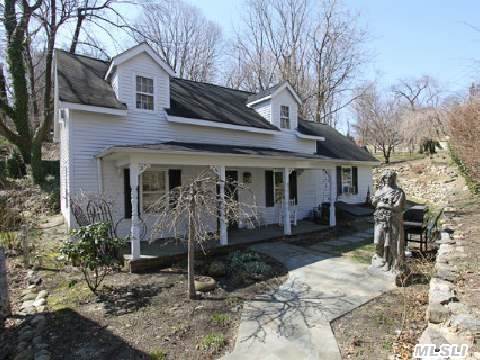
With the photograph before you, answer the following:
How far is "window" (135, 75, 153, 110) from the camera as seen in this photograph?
32.0ft

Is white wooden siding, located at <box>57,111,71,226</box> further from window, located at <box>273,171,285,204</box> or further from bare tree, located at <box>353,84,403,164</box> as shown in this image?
bare tree, located at <box>353,84,403,164</box>

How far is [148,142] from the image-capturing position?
31.9ft

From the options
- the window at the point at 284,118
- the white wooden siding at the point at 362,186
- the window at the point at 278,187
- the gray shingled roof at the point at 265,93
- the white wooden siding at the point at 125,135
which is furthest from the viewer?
the white wooden siding at the point at 362,186

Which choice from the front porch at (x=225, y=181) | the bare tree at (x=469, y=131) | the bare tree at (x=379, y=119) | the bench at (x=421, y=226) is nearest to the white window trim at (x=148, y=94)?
the front porch at (x=225, y=181)

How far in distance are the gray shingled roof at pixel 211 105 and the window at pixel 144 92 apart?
721 millimetres

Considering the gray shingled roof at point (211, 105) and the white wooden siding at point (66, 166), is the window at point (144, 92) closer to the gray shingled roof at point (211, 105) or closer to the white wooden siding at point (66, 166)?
the gray shingled roof at point (211, 105)

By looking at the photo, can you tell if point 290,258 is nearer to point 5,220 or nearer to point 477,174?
point 477,174

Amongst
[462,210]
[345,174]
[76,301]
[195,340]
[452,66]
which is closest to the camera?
[195,340]

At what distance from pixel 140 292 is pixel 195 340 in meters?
2.22

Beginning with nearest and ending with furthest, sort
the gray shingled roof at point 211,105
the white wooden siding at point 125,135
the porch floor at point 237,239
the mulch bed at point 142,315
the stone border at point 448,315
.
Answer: the stone border at point 448,315 < the mulch bed at point 142,315 < the porch floor at point 237,239 < the white wooden siding at point 125,135 < the gray shingled roof at point 211,105

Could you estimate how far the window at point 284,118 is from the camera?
44.9ft

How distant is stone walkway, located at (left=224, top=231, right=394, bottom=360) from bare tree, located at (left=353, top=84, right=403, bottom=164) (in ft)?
75.8

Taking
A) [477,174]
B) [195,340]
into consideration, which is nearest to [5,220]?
[195,340]

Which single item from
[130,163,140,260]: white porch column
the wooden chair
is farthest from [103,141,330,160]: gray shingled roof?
the wooden chair
